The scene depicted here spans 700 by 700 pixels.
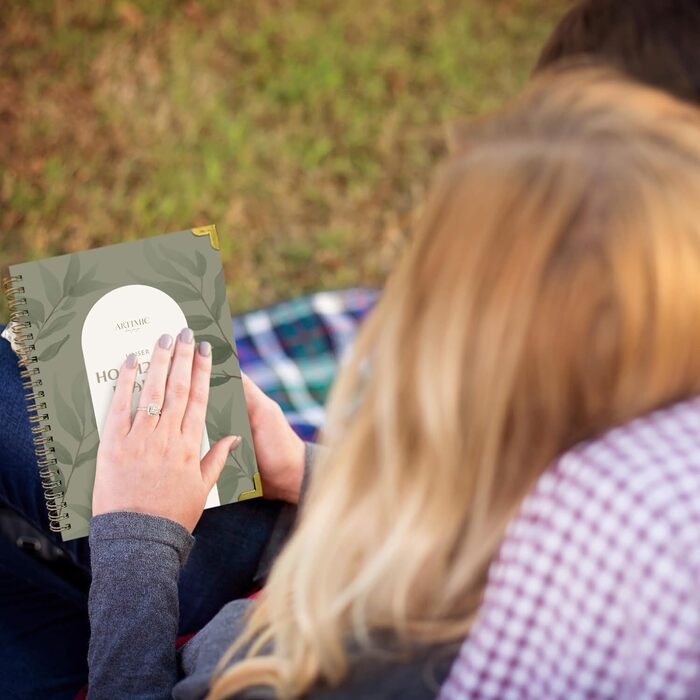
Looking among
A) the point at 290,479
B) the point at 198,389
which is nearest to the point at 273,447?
the point at 290,479

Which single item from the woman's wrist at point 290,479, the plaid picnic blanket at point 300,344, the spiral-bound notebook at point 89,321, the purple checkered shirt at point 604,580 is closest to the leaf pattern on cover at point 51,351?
the spiral-bound notebook at point 89,321

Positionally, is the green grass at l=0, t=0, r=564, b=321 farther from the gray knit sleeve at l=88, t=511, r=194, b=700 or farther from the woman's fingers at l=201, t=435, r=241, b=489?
the gray knit sleeve at l=88, t=511, r=194, b=700

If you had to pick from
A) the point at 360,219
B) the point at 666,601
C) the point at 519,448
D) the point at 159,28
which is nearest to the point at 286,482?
the point at 519,448

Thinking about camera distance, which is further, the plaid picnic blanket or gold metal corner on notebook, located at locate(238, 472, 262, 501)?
the plaid picnic blanket

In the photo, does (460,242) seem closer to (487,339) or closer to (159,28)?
(487,339)

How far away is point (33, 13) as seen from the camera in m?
2.34

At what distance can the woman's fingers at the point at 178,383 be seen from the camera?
1015 millimetres

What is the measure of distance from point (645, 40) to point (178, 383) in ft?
2.03

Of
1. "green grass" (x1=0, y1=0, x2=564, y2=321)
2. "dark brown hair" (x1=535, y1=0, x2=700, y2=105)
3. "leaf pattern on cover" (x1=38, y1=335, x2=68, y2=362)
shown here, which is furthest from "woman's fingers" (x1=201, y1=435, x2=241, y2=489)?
"green grass" (x1=0, y1=0, x2=564, y2=321)

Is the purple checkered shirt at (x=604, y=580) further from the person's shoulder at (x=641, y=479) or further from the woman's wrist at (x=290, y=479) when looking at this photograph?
the woman's wrist at (x=290, y=479)

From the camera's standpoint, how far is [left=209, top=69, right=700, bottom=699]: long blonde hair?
66cm

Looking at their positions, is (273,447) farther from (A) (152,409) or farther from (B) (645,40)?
(B) (645,40)

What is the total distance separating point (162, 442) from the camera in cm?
101

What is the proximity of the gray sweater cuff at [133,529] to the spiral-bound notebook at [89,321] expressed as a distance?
6 cm
